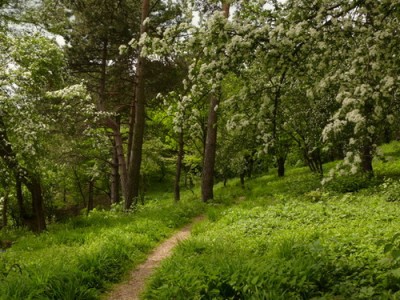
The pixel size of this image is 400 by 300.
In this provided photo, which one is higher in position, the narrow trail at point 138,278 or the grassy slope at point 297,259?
the grassy slope at point 297,259

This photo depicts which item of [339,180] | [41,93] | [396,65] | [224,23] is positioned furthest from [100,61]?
[396,65]

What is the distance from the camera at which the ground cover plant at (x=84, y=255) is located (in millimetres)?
6125

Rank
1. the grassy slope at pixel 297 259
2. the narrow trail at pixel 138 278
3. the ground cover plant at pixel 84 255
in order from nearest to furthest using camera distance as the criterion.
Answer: the grassy slope at pixel 297 259 → the ground cover plant at pixel 84 255 → the narrow trail at pixel 138 278

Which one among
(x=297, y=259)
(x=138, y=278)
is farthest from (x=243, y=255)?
(x=138, y=278)

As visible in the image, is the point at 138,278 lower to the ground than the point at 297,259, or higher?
lower

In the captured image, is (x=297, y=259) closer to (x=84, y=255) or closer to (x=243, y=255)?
(x=243, y=255)

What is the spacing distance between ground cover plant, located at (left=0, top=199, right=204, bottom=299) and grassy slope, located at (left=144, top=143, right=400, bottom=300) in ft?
3.99

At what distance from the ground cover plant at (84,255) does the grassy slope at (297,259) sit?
1215 millimetres

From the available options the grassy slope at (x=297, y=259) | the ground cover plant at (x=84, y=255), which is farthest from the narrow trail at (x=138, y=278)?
the grassy slope at (x=297, y=259)

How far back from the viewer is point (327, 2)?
Answer: 15.7 ft

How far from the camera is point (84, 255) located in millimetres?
7660

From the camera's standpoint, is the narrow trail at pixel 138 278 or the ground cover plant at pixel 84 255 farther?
the narrow trail at pixel 138 278

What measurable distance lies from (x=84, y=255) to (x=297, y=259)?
4160 mm

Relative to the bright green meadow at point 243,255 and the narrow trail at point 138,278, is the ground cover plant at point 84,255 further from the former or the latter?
the narrow trail at point 138,278
